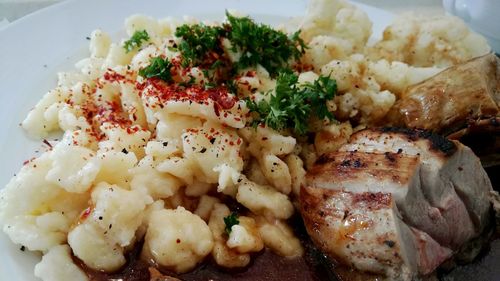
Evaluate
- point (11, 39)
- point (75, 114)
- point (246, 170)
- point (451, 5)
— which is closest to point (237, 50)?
point (246, 170)

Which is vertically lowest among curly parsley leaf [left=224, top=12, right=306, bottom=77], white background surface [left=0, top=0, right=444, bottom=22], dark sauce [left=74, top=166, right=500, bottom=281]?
dark sauce [left=74, top=166, right=500, bottom=281]

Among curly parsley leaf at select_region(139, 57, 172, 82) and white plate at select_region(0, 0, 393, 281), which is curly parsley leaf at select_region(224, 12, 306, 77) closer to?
curly parsley leaf at select_region(139, 57, 172, 82)

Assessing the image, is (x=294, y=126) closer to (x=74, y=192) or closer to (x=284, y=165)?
(x=284, y=165)

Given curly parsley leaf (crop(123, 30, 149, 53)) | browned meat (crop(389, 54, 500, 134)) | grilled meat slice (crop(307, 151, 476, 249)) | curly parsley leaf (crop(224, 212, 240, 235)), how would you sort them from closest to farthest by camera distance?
1. grilled meat slice (crop(307, 151, 476, 249))
2. curly parsley leaf (crop(224, 212, 240, 235))
3. browned meat (crop(389, 54, 500, 134))
4. curly parsley leaf (crop(123, 30, 149, 53))

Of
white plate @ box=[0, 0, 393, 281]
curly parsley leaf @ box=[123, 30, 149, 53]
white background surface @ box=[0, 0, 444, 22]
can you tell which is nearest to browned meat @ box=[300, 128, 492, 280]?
white plate @ box=[0, 0, 393, 281]

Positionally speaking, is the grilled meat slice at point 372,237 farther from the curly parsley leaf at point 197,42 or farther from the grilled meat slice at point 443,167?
the curly parsley leaf at point 197,42

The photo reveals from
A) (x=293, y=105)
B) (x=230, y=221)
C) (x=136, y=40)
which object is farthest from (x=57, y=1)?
(x=230, y=221)

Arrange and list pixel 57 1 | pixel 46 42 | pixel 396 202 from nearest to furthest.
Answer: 1. pixel 396 202
2. pixel 46 42
3. pixel 57 1

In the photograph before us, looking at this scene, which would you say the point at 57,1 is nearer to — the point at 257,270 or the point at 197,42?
the point at 197,42
